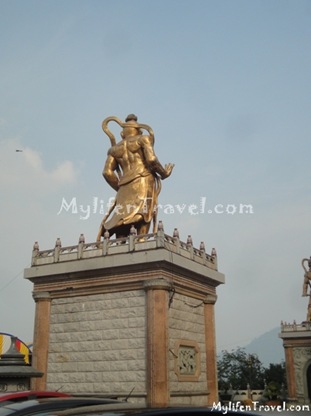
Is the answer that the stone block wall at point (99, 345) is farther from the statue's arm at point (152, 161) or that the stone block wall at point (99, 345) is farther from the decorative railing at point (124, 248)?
the statue's arm at point (152, 161)

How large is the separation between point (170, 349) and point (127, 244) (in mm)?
3994

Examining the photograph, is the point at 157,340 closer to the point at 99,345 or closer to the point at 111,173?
the point at 99,345

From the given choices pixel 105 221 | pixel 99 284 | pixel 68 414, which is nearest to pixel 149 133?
pixel 105 221

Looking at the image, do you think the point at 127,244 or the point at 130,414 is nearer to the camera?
the point at 130,414

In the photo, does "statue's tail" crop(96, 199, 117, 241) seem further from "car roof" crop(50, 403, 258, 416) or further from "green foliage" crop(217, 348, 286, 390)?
"green foliage" crop(217, 348, 286, 390)

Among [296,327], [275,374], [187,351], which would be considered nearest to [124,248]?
[187,351]

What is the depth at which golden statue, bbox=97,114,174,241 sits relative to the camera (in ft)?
67.8

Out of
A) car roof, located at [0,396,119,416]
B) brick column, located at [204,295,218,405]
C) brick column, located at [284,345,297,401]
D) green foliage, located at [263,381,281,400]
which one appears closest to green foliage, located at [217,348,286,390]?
green foliage, located at [263,381,281,400]

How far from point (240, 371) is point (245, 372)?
110 cm

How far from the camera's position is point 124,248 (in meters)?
17.6

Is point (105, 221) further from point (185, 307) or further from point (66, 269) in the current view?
point (185, 307)

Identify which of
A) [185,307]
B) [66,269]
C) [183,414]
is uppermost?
[66,269]

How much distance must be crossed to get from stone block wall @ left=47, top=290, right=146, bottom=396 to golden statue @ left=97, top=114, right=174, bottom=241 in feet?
13.1

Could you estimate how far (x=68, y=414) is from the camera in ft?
9.05
